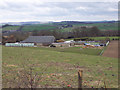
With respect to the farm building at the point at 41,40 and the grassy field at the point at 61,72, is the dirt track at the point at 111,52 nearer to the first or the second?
the grassy field at the point at 61,72

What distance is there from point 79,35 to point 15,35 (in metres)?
31.3

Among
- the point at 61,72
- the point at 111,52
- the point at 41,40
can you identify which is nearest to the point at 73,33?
the point at 41,40

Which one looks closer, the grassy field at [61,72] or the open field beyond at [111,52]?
the grassy field at [61,72]

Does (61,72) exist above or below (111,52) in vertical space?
above

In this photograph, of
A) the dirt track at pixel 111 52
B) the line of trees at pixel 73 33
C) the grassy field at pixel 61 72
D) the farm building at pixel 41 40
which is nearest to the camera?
the grassy field at pixel 61 72

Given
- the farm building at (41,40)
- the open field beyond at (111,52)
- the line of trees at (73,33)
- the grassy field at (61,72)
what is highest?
the line of trees at (73,33)

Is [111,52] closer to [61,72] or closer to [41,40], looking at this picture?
[61,72]

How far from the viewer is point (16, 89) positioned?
6.73 metres

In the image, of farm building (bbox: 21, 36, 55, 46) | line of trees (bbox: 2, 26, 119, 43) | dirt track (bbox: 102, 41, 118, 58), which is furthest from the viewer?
line of trees (bbox: 2, 26, 119, 43)

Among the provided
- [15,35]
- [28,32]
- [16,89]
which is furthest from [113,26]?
[16,89]

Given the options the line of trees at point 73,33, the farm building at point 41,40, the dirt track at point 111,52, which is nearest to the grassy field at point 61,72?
the dirt track at point 111,52

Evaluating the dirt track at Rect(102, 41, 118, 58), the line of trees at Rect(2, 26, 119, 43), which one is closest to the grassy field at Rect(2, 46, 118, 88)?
the dirt track at Rect(102, 41, 118, 58)

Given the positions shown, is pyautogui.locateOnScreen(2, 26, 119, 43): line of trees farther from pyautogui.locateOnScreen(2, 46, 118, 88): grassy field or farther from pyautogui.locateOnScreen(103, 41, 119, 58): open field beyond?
pyautogui.locateOnScreen(2, 46, 118, 88): grassy field

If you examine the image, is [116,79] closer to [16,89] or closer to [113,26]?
[16,89]
